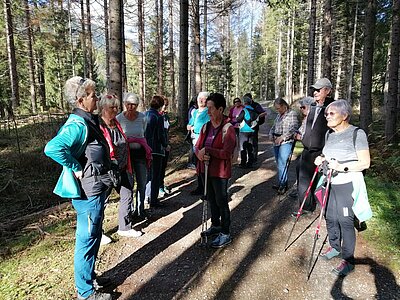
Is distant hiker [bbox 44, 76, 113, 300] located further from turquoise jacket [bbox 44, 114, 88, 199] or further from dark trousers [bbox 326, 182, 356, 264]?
dark trousers [bbox 326, 182, 356, 264]

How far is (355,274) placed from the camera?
3.37 metres

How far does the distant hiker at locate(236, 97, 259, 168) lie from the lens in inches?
314

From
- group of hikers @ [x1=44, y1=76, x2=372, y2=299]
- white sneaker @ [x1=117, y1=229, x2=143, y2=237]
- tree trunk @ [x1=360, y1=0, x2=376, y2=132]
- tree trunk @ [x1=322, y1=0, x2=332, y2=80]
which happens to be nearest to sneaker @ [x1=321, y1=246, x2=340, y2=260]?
group of hikers @ [x1=44, y1=76, x2=372, y2=299]

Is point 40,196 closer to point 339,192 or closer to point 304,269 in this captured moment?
point 304,269

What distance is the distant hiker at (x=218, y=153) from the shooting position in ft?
12.4

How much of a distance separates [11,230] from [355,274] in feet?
16.2

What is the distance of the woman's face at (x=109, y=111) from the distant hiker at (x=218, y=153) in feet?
4.16

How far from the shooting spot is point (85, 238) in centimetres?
280

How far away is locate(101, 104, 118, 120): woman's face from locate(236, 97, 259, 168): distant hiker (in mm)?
4697

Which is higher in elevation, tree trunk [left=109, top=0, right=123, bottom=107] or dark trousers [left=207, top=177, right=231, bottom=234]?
tree trunk [left=109, top=0, right=123, bottom=107]

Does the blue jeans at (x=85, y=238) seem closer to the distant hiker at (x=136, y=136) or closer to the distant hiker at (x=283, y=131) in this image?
the distant hiker at (x=136, y=136)

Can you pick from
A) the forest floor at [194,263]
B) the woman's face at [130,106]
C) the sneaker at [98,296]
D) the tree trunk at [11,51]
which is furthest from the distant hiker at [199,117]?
the tree trunk at [11,51]

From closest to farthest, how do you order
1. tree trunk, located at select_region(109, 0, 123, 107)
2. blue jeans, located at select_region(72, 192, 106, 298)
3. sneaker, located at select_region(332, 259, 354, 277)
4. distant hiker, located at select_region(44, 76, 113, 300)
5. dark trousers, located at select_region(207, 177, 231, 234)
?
distant hiker, located at select_region(44, 76, 113, 300) → blue jeans, located at select_region(72, 192, 106, 298) → sneaker, located at select_region(332, 259, 354, 277) → dark trousers, located at select_region(207, 177, 231, 234) → tree trunk, located at select_region(109, 0, 123, 107)

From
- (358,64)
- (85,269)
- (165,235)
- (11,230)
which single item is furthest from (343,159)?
(358,64)
